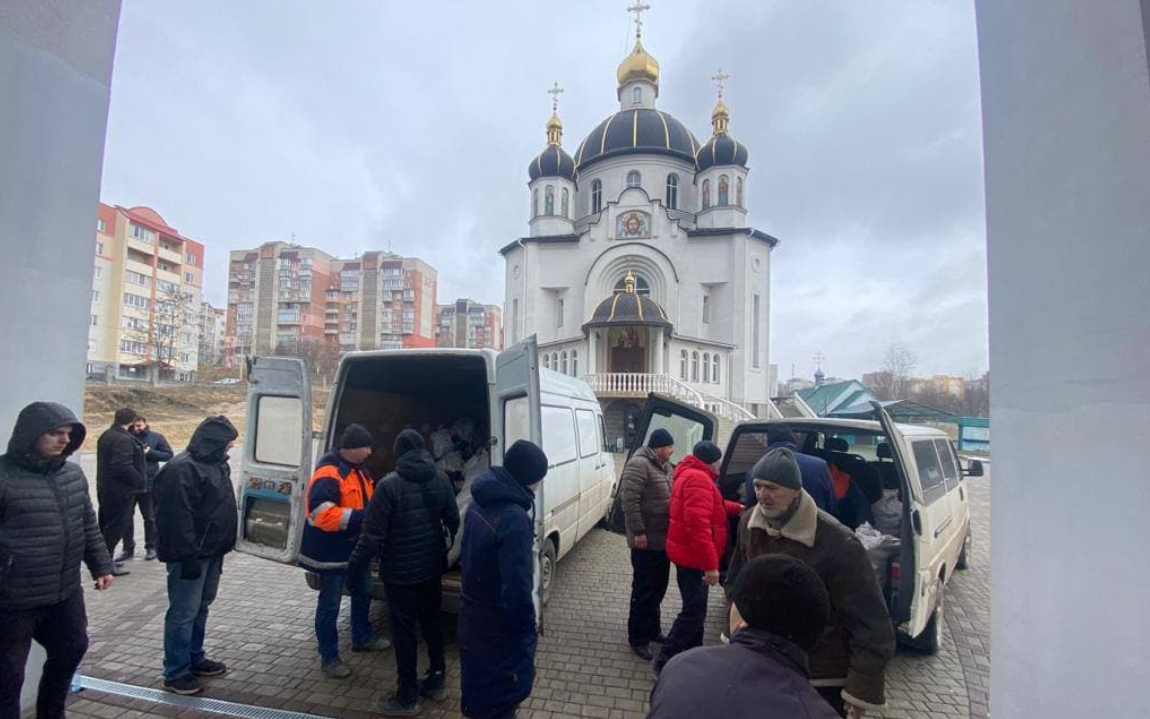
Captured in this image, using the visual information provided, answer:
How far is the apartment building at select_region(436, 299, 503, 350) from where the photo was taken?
342ft

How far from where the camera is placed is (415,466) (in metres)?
3.50

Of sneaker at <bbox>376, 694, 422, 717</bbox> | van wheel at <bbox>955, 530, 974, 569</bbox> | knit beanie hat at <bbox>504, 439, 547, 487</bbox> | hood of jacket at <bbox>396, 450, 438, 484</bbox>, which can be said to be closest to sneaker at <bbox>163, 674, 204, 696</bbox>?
sneaker at <bbox>376, 694, 422, 717</bbox>

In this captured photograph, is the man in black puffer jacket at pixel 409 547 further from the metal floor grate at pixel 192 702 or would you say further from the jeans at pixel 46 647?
the jeans at pixel 46 647

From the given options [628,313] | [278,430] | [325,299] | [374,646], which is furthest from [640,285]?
[325,299]

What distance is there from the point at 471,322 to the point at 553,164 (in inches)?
2984

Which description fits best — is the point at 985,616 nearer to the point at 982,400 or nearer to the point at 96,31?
the point at 96,31

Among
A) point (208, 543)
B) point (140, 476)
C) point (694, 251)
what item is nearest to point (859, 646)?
point (208, 543)

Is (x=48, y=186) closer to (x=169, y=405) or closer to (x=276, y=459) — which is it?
(x=276, y=459)

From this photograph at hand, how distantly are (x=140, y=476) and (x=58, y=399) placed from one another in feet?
9.86

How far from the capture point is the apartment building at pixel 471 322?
10419 centimetres

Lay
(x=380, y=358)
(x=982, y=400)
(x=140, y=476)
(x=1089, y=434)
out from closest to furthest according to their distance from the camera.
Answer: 1. (x=1089, y=434)
2. (x=380, y=358)
3. (x=140, y=476)
4. (x=982, y=400)

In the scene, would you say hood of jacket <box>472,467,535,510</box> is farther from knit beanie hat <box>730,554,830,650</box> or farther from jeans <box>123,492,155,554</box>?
jeans <box>123,492,155,554</box>

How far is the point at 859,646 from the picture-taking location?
2395mm

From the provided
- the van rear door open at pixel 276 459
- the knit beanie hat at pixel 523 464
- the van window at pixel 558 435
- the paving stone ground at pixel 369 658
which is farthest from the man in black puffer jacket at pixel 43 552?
the van window at pixel 558 435
